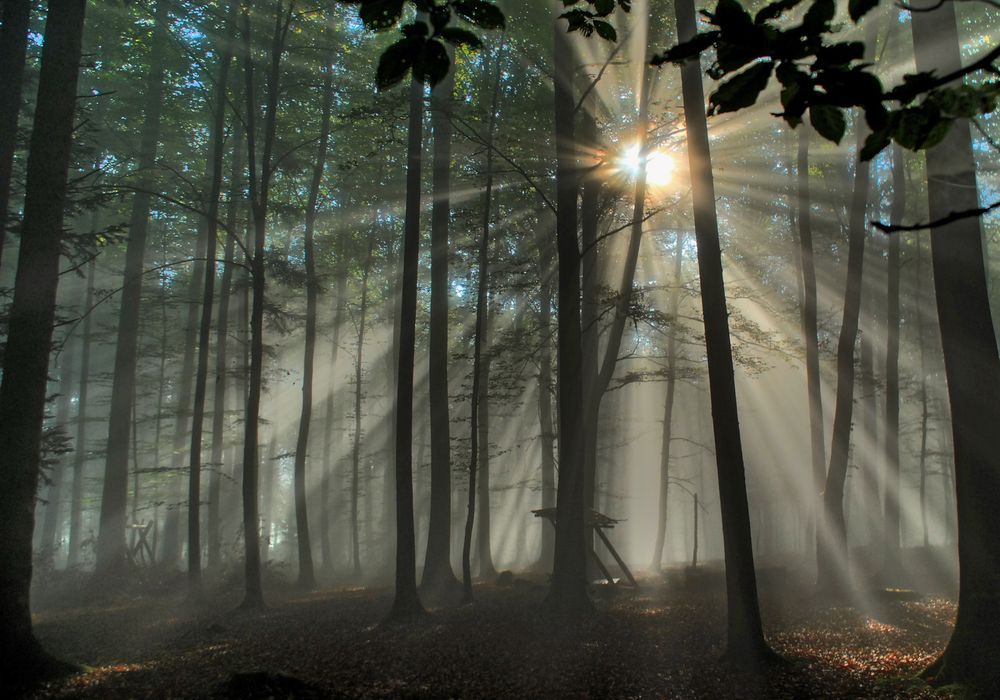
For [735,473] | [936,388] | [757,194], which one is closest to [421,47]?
[735,473]

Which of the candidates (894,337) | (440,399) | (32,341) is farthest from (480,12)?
(894,337)

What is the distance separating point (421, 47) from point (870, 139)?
1120 millimetres

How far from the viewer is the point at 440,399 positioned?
15.3 metres

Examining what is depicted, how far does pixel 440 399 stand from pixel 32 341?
8.41 m

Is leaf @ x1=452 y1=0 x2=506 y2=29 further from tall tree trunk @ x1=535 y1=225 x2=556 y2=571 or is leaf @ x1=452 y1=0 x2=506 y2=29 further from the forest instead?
tall tree trunk @ x1=535 y1=225 x2=556 y2=571

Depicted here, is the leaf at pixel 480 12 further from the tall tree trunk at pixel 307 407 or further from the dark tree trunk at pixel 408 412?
the tall tree trunk at pixel 307 407

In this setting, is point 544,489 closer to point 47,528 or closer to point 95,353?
point 47,528

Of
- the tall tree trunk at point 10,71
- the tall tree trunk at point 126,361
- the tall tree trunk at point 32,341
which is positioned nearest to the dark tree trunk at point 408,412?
the tall tree trunk at point 32,341

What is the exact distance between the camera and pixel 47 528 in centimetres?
2911

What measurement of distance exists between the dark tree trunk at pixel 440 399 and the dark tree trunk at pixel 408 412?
252cm

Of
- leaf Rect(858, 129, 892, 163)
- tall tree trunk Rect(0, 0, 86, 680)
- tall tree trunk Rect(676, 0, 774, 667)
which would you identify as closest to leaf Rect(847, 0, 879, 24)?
leaf Rect(858, 129, 892, 163)

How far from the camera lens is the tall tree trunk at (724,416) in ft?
27.5

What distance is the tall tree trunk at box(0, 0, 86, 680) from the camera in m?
7.77

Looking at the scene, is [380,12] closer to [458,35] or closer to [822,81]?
[458,35]
